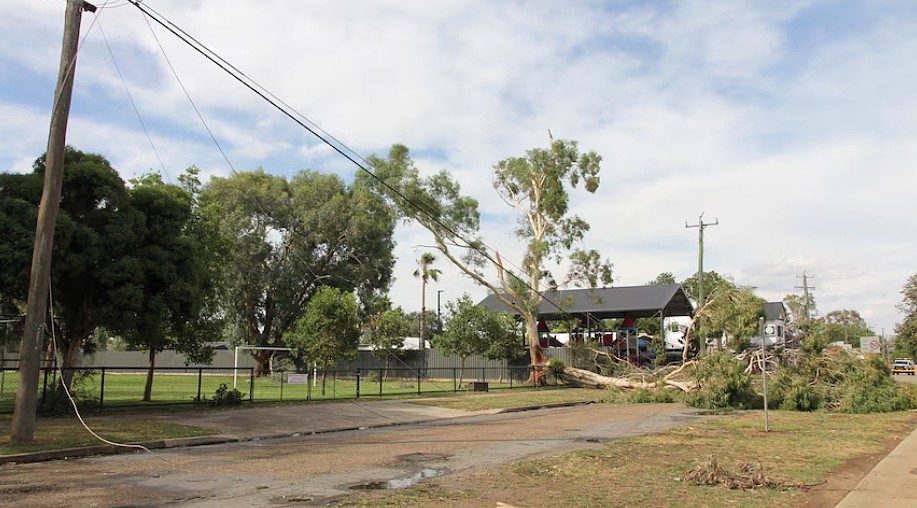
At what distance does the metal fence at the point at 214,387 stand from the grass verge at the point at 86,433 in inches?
50.4

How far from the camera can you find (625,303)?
4984cm

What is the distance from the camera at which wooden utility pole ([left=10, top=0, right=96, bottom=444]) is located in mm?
12625

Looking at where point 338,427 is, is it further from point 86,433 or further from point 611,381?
point 611,381

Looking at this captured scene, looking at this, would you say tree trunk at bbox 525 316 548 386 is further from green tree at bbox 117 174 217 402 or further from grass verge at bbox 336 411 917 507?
green tree at bbox 117 174 217 402

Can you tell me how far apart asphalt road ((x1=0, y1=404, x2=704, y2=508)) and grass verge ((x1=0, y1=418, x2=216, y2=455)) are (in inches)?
39.6

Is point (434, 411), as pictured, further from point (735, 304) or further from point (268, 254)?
point (268, 254)

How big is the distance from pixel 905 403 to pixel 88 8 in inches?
1118

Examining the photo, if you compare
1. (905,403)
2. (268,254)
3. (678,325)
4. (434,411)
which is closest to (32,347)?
(434,411)

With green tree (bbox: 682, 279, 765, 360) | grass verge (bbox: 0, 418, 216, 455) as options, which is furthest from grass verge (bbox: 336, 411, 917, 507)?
green tree (bbox: 682, 279, 765, 360)

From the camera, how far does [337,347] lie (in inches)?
1419

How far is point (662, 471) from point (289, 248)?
1801 inches

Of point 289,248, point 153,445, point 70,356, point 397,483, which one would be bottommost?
point 153,445

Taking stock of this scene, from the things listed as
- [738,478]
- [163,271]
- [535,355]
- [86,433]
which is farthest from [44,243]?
[535,355]

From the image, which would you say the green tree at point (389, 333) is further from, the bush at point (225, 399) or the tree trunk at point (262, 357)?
the bush at point (225, 399)
